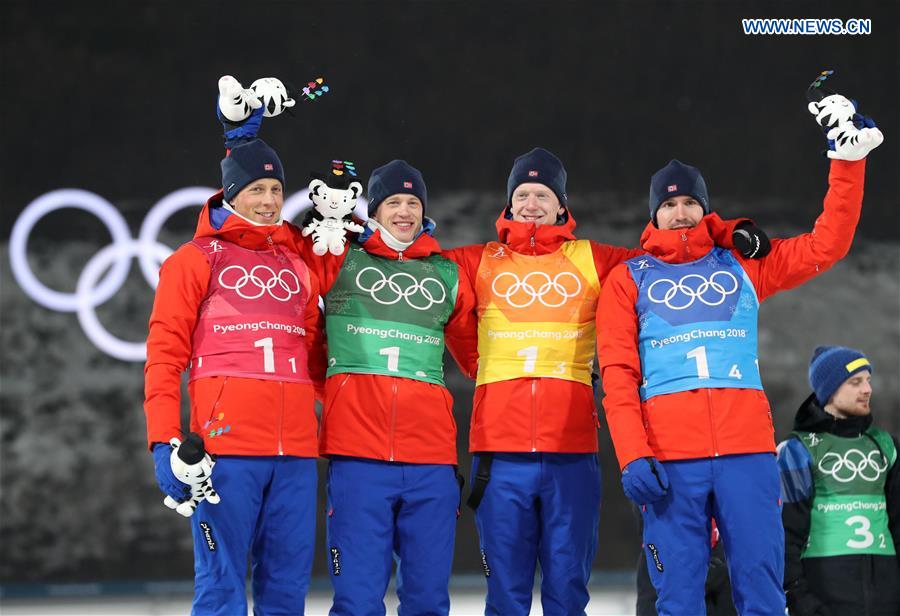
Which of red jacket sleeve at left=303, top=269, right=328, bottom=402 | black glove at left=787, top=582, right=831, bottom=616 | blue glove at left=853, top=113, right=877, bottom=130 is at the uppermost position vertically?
blue glove at left=853, top=113, right=877, bottom=130

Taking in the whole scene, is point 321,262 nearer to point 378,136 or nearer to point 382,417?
point 382,417

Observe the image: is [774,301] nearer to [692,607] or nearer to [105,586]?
[692,607]

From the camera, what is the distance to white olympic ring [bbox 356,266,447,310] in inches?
142

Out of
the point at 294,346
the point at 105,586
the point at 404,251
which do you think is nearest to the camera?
the point at 294,346

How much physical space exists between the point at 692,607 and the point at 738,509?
327 millimetres

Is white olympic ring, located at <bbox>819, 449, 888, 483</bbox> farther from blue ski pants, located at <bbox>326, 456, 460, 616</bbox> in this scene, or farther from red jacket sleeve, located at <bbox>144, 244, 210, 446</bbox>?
red jacket sleeve, located at <bbox>144, 244, 210, 446</bbox>

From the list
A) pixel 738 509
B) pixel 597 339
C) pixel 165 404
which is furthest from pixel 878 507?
pixel 165 404

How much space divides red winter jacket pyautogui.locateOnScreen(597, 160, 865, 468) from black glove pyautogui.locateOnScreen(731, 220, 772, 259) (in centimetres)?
6

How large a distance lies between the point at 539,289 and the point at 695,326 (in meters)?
0.55

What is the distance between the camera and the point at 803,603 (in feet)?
12.8

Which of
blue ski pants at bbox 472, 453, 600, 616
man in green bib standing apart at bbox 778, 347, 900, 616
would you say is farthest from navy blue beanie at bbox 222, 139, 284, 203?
man in green bib standing apart at bbox 778, 347, 900, 616

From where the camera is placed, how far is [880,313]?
598cm

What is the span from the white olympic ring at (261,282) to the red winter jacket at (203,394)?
0.26ft
